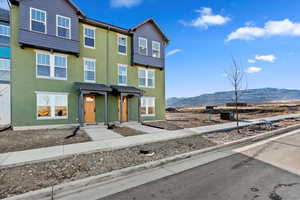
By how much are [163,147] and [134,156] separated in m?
1.78

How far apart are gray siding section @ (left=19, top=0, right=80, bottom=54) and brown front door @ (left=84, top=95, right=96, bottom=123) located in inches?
162

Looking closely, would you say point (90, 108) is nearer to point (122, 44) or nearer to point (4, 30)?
point (122, 44)

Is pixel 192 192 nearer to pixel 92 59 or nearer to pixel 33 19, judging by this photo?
pixel 92 59

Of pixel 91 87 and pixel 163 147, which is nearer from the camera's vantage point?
pixel 163 147

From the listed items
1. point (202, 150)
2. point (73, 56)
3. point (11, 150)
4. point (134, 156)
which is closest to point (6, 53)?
point (73, 56)

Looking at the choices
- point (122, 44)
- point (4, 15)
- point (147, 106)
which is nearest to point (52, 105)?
point (122, 44)

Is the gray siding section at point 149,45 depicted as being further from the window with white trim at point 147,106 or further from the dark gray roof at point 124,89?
the window with white trim at point 147,106

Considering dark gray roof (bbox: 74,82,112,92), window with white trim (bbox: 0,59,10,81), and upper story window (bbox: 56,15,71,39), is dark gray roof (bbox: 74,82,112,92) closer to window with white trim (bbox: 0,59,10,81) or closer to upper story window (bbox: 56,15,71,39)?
upper story window (bbox: 56,15,71,39)

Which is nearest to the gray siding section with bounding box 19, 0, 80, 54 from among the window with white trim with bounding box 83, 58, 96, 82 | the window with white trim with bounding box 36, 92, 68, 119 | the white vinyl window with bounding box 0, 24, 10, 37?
the window with white trim with bounding box 83, 58, 96, 82

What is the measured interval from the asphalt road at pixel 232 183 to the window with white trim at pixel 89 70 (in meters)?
12.4

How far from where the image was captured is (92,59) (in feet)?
47.6

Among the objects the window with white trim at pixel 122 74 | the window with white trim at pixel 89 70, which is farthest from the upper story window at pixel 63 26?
the window with white trim at pixel 122 74

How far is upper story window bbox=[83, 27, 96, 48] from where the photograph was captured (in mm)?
14305

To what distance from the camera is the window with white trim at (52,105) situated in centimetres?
1228
